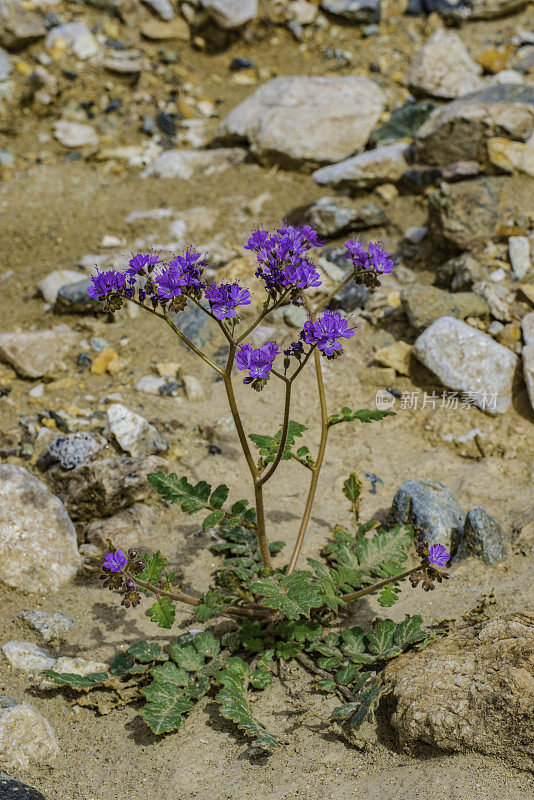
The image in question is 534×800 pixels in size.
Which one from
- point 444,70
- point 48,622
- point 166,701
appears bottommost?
point 48,622

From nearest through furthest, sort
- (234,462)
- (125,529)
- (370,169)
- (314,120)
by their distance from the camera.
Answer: (125,529)
(234,462)
(370,169)
(314,120)

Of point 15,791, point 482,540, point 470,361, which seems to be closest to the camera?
point 15,791

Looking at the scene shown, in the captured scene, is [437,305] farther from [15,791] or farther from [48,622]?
[15,791]

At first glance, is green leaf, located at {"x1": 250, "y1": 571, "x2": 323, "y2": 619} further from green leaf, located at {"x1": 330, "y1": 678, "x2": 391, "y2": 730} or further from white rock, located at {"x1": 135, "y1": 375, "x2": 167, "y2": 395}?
white rock, located at {"x1": 135, "y1": 375, "x2": 167, "y2": 395}

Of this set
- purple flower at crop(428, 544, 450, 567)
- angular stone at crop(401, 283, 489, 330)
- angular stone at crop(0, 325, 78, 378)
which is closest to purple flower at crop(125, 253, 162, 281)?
purple flower at crop(428, 544, 450, 567)

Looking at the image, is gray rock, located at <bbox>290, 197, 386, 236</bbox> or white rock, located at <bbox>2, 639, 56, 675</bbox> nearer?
white rock, located at <bbox>2, 639, 56, 675</bbox>

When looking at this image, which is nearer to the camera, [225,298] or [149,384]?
[225,298]

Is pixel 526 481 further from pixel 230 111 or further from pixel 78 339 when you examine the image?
pixel 230 111

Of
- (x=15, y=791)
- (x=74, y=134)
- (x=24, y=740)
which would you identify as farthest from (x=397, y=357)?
(x=74, y=134)
